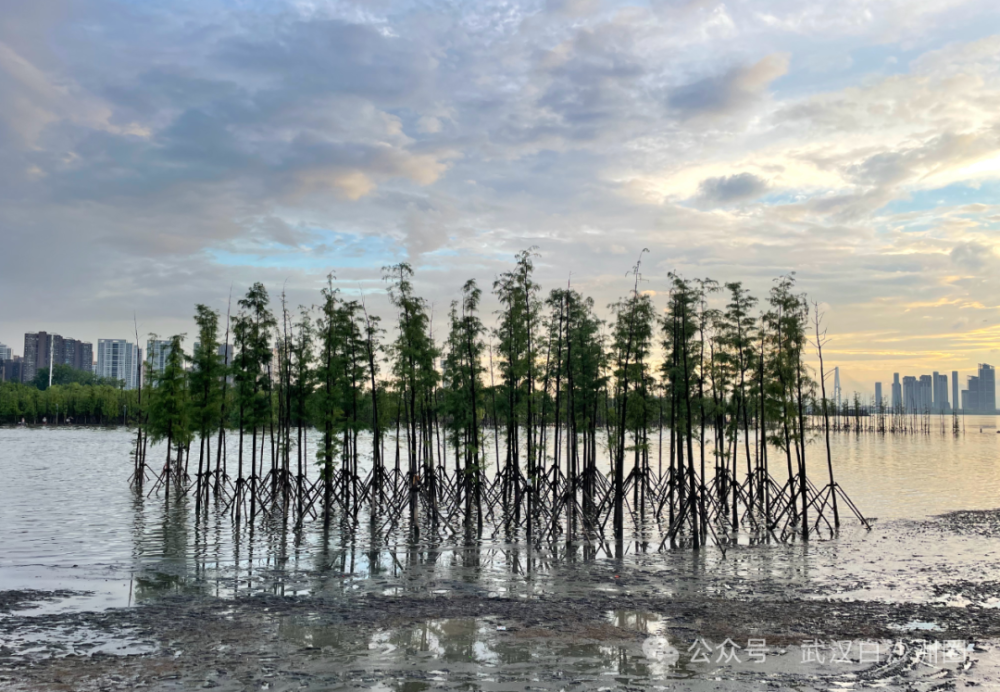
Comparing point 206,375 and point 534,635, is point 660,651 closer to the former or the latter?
point 534,635

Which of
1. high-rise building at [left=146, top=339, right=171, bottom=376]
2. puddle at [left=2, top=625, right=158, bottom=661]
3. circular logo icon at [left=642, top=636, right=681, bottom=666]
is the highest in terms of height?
high-rise building at [left=146, top=339, right=171, bottom=376]

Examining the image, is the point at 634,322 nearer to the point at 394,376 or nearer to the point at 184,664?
the point at 394,376

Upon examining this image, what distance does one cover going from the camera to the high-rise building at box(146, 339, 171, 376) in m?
38.9

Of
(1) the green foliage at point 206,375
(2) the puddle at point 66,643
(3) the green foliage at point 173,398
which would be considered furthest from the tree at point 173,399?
(2) the puddle at point 66,643

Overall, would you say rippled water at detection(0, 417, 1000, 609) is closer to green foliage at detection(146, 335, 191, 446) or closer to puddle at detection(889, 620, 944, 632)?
puddle at detection(889, 620, 944, 632)

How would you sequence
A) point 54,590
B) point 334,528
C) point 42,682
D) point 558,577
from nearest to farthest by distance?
point 42,682 → point 54,590 → point 558,577 → point 334,528

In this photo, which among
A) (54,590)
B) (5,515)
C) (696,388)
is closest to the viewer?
(54,590)

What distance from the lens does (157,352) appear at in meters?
41.2

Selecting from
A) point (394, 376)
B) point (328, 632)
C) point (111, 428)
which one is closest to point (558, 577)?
point (328, 632)

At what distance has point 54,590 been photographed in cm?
1573

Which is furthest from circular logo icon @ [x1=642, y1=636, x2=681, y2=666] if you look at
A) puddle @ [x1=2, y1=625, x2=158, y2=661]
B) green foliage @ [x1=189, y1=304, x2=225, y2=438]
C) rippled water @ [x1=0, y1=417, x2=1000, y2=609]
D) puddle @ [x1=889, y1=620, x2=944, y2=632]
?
green foliage @ [x1=189, y1=304, x2=225, y2=438]

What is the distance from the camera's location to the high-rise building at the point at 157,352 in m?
38.9

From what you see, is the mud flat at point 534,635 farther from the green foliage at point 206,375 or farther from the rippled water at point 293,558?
the green foliage at point 206,375

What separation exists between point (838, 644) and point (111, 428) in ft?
495
